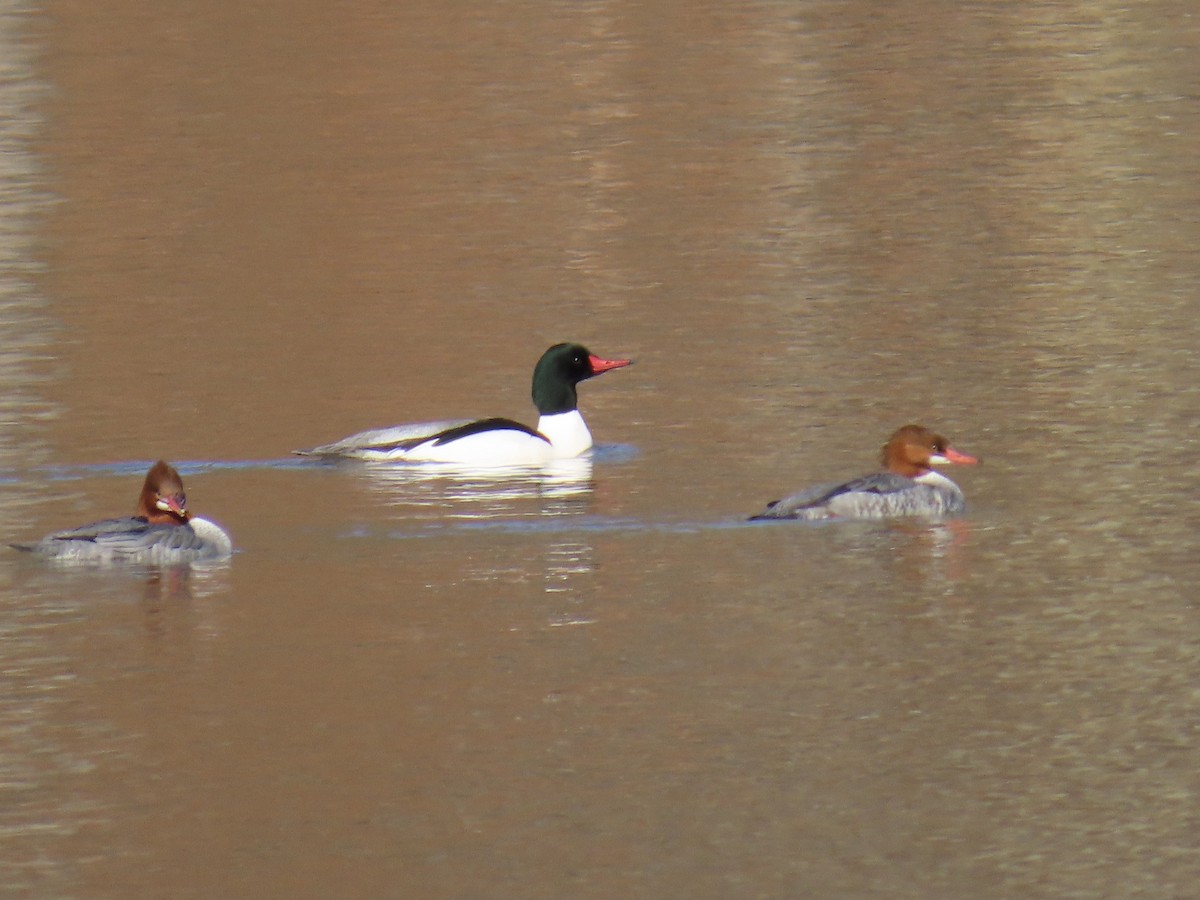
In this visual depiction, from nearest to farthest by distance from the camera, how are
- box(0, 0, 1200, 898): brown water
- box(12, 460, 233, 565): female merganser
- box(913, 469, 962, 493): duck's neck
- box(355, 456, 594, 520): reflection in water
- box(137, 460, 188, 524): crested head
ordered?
box(0, 0, 1200, 898): brown water, box(12, 460, 233, 565): female merganser, box(137, 460, 188, 524): crested head, box(913, 469, 962, 493): duck's neck, box(355, 456, 594, 520): reflection in water

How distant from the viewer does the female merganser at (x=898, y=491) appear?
494 inches

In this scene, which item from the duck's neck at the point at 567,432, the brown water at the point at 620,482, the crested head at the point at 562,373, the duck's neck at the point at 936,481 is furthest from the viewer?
the crested head at the point at 562,373

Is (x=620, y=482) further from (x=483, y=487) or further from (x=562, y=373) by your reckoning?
(x=562, y=373)

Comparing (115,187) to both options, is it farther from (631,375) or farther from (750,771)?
(750,771)

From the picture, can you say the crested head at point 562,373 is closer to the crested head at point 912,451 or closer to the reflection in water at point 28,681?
the crested head at point 912,451

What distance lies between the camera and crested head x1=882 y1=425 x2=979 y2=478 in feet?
43.4

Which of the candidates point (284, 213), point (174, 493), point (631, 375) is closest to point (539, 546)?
point (174, 493)

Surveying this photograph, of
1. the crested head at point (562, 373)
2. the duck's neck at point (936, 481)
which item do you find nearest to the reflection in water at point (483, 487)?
the crested head at point (562, 373)

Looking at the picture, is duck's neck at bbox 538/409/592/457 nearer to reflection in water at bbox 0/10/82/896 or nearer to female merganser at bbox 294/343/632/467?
female merganser at bbox 294/343/632/467

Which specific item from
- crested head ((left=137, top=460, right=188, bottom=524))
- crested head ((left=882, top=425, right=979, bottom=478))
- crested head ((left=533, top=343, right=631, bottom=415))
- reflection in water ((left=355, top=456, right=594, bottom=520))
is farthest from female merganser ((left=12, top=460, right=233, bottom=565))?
crested head ((left=533, top=343, right=631, bottom=415))

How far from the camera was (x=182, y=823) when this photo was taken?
8461mm

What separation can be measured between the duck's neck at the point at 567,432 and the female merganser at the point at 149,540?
11.9ft

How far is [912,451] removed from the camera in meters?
13.2

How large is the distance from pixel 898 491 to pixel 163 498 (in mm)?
3719
